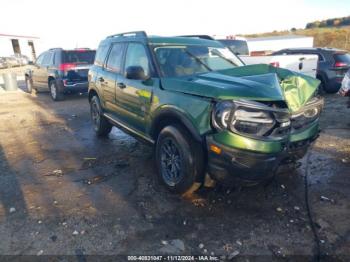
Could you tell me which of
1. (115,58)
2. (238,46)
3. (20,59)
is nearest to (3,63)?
(20,59)

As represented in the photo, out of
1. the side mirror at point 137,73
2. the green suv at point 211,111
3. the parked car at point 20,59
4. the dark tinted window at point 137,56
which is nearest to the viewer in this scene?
the green suv at point 211,111

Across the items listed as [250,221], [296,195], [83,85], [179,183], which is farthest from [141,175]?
[83,85]

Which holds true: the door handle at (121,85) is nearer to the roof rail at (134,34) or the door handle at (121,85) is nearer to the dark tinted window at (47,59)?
the roof rail at (134,34)

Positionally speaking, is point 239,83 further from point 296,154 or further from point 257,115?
point 296,154

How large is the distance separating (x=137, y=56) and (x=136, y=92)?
60cm

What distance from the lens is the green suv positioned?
3029 millimetres

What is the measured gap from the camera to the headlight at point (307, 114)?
3.39m

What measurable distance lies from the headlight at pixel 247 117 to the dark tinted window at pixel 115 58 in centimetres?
264

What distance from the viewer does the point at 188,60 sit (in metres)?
4.31

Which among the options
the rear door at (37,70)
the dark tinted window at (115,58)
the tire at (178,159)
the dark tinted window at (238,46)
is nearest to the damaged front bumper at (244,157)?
the tire at (178,159)

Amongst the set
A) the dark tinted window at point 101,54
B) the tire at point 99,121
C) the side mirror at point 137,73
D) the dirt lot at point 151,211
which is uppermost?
the dark tinted window at point 101,54

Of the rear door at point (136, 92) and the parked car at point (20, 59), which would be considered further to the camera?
the parked car at point (20, 59)

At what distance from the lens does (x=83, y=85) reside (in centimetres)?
1127

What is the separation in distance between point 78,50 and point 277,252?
10456 millimetres
